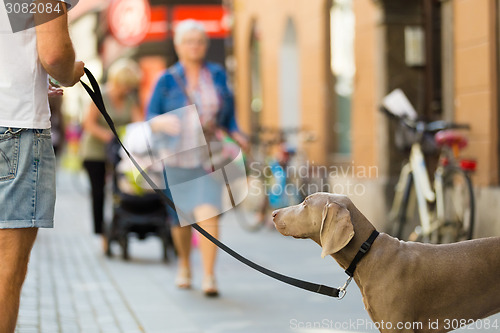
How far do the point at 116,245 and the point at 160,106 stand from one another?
377 cm

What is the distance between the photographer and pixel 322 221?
3.91 meters

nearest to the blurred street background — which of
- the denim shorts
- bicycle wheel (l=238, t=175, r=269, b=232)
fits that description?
bicycle wheel (l=238, t=175, r=269, b=232)

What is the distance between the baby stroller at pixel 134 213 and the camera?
888cm

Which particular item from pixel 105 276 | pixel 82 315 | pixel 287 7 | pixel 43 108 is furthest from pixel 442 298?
pixel 287 7

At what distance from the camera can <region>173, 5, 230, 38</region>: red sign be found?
24.6m

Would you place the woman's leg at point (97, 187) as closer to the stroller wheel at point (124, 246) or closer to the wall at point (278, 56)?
the stroller wheel at point (124, 246)

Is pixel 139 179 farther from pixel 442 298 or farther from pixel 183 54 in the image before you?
pixel 442 298

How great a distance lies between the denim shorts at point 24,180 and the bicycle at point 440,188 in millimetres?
4771

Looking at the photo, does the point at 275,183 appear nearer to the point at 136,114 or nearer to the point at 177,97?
the point at 136,114

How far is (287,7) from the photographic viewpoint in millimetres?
15219

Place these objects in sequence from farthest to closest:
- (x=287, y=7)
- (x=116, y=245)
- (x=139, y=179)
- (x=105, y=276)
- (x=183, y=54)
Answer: (x=287, y=7) → (x=116, y=245) → (x=139, y=179) → (x=105, y=276) → (x=183, y=54)

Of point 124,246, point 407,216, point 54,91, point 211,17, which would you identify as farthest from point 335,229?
point 211,17

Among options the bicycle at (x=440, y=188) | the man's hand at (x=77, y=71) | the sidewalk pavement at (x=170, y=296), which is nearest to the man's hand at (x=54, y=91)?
the man's hand at (x=77, y=71)

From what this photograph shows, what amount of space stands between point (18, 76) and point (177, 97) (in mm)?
3596
